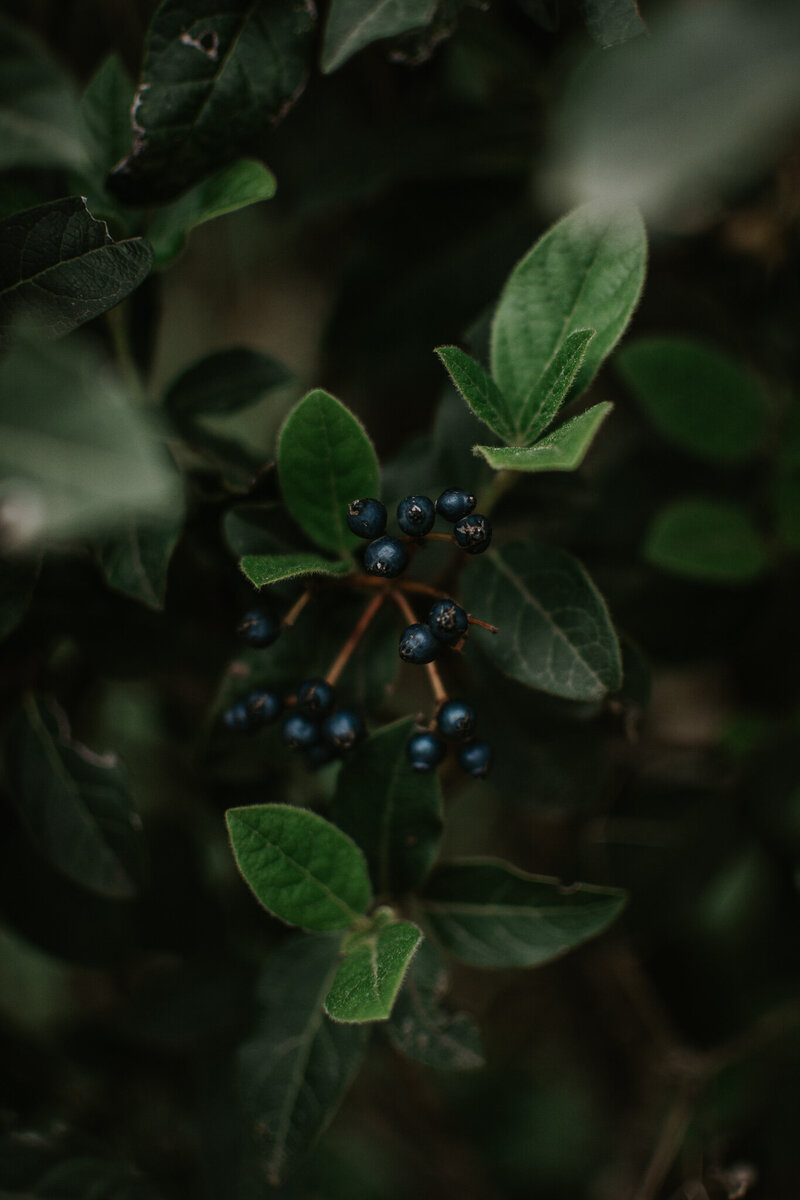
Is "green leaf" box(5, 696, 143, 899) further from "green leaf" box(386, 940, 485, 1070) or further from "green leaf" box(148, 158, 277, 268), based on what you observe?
"green leaf" box(148, 158, 277, 268)

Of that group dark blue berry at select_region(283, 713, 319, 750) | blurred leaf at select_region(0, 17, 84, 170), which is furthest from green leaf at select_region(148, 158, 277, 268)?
dark blue berry at select_region(283, 713, 319, 750)

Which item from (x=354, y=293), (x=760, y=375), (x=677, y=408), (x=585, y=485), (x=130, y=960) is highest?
(x=354, y=293)

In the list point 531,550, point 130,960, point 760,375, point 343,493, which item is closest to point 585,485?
point 531,550

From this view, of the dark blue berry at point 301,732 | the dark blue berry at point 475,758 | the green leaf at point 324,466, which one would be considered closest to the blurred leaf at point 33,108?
the green leaf at point 324,466

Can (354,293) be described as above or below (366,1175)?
above

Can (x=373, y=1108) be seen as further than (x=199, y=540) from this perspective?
Yes

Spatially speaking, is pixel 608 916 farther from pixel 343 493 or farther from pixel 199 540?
pixel 199 540
